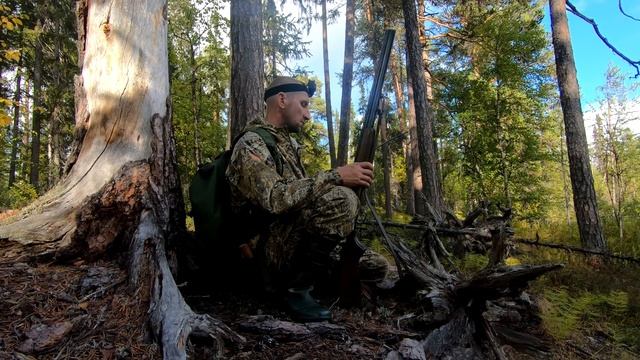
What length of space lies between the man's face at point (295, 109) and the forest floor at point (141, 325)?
1.58 metres

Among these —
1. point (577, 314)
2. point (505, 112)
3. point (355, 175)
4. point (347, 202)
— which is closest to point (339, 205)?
point (347, 202)

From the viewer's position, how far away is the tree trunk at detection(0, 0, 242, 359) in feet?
8.12

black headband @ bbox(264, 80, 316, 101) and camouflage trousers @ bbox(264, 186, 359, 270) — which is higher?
black headband @ bbox(264, 80, 316, 101)

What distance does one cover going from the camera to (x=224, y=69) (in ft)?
65.4

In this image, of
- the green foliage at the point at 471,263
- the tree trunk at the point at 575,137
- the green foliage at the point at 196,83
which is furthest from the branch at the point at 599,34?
the green foliage at the point at 196,83

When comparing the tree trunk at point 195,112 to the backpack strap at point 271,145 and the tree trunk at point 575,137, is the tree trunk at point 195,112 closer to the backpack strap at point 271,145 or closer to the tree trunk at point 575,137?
the tree trunk at point 575,137

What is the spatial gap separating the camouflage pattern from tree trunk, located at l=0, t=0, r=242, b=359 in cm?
65

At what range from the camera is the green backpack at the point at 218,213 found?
3006mm

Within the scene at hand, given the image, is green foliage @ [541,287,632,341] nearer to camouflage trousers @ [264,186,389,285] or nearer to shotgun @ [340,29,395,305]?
shotgun @ [340,29,395,305]

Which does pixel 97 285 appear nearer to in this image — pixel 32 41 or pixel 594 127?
pixel 32 41

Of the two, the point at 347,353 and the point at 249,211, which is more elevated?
the point at 249,211

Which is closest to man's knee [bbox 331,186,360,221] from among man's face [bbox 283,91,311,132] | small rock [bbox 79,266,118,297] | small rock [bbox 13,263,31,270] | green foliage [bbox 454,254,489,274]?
man's face [bbox 283,91,311,132]

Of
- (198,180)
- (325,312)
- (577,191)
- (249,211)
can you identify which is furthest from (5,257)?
(577,191)

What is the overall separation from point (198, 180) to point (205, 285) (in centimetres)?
98
